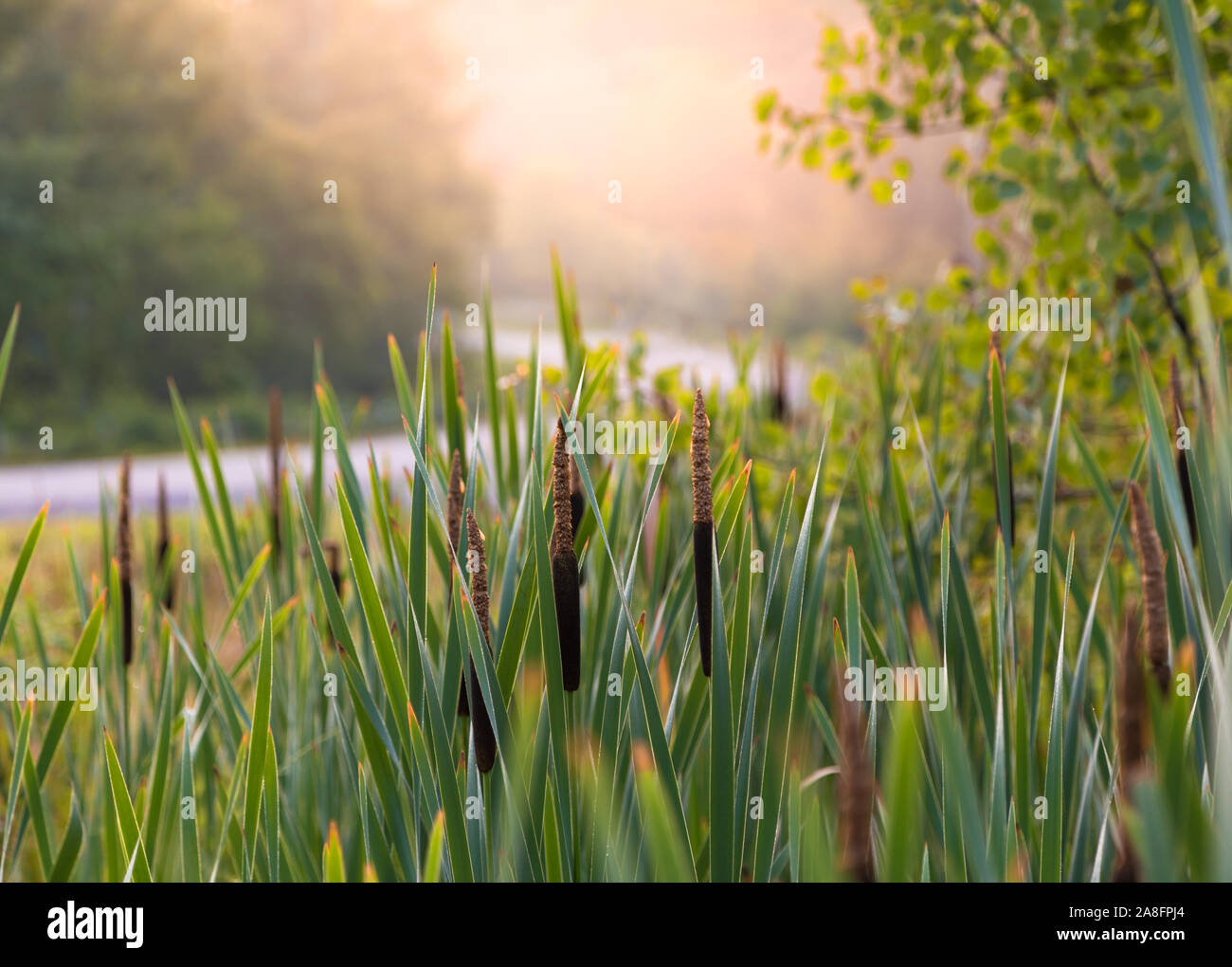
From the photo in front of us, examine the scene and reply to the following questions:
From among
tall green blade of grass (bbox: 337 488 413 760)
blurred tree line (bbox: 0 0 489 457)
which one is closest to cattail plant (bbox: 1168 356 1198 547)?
tall green blade of grass (bbox: 337 488 413 760)

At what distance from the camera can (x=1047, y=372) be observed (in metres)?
1.62

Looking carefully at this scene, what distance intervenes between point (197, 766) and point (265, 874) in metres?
0.37

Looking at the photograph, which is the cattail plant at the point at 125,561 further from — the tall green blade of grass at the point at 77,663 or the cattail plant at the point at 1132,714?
the cattail plant at the point at 1132,714

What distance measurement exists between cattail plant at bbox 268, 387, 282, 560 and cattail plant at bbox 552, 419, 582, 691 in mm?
685

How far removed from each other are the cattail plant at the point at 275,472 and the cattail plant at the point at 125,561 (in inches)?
7.0

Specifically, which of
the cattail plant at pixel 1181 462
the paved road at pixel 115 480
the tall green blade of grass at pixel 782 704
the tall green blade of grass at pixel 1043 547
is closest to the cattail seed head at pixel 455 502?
the tall green blade of grass at pixel 782 704

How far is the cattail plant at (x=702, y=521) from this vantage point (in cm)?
50

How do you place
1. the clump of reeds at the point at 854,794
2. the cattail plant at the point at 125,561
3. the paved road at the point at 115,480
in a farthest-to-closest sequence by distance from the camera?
the paved road at the point at 115,480 → the cattail plant at the point at 125,561 → the clump of reeds at the point at 854,794

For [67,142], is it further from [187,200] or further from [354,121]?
[354,121]

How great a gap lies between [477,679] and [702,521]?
173mm

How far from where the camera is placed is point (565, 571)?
0.52 m

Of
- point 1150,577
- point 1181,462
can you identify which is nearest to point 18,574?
point 1150,577

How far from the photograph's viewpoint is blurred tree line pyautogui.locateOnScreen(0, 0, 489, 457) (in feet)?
35.0

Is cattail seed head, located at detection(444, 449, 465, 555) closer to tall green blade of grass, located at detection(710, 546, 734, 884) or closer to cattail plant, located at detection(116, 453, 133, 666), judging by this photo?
tall green blade of grass, located at detection(710, 546, 734, 884)
